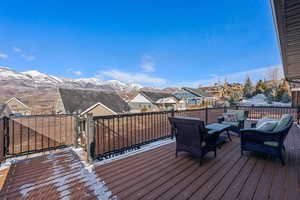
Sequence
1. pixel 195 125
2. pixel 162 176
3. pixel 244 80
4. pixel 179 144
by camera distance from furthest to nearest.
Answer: pixel 244 80 → pixel 179 144 → pixel 195 125 → pixel 162 176

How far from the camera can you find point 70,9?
839 cm

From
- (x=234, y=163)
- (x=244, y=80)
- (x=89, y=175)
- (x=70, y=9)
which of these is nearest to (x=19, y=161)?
(x=89, y=175)

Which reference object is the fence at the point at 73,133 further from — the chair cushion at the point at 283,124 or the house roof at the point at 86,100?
the house roof at the point at 86,100

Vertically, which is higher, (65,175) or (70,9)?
(70,9)

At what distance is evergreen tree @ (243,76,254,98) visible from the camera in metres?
27.7

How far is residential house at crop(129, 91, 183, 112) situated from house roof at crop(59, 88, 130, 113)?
5.02m

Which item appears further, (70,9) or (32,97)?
(32,97)

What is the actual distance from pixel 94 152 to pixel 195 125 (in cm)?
204

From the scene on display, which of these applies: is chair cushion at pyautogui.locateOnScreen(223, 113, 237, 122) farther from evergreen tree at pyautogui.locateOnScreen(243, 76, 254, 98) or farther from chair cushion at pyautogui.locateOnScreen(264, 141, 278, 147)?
evergreen tree at pyautogui.locateOnScreen(243, 76, 254, 98)

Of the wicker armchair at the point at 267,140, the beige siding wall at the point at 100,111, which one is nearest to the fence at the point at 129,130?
the wicker armchair at the point at 267,140

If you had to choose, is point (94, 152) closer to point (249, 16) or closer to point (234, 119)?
point (234, 119)

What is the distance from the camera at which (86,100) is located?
17719mm

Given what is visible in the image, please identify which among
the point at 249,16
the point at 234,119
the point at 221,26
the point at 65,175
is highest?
the point at 221,26

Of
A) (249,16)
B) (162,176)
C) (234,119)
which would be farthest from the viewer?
(249,16)
